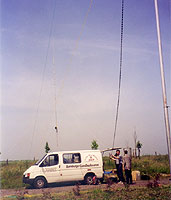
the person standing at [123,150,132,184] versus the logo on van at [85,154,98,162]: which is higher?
the logo on van at [85,154,98,162]

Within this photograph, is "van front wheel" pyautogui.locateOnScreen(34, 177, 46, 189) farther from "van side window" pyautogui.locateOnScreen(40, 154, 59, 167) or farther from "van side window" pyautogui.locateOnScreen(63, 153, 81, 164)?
"van side window" pyautogui.locateOnScreen(63, 153, 81, 164)

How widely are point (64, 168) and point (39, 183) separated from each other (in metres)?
1.56

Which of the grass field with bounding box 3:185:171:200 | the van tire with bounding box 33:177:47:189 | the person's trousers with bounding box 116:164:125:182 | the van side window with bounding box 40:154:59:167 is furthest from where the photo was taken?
the van side window with bounding box 40:154:59:167

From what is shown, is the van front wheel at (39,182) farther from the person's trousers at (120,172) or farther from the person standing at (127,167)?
the person standing at (127,167)

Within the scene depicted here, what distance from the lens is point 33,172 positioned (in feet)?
45.0

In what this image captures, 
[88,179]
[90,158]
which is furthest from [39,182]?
[90,158]

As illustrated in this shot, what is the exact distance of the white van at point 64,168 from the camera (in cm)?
1372

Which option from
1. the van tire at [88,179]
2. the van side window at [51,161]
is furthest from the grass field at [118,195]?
the van side window at [51,161]

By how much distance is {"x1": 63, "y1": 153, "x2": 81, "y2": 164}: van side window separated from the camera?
14.2m

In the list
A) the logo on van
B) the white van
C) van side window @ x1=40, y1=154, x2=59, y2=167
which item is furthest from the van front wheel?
the logo on van

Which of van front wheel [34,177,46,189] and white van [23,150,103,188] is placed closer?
van front wheel [34,177,46,189]

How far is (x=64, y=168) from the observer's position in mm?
13953

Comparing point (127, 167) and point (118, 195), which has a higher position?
point (127, 167)

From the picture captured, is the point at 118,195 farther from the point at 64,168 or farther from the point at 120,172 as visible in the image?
the point at 64,168
